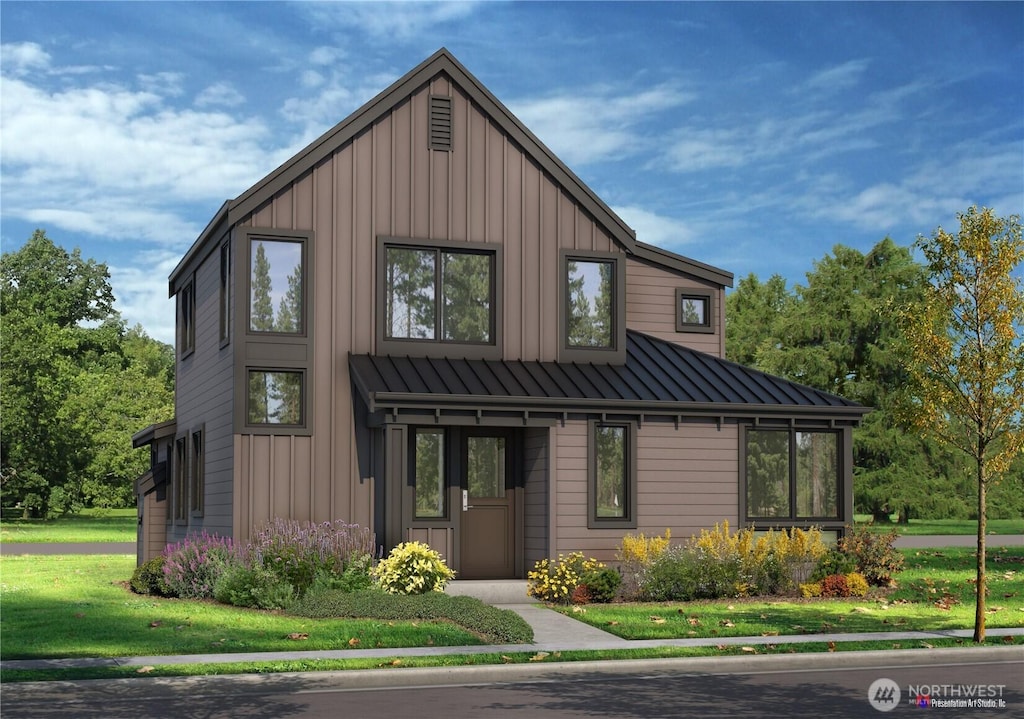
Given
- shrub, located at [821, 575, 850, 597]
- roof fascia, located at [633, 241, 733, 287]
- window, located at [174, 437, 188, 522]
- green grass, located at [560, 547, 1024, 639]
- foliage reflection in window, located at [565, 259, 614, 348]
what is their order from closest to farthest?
1. green grass, located at [560, 547, 1024, 639]
2. shrub, located at [821, 575, 850, 597]
3. foliage reflection in window, located at [565, 259, 614, 348]
4. window, located at [174, 437, 188, 522]
5. roof fascia, located at [633, 241, 733, 287]

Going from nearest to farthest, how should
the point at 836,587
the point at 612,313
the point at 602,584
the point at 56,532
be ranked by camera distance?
the point at 602,584 → the point at 836,587 → the point at 612,313 → the point at 56,532

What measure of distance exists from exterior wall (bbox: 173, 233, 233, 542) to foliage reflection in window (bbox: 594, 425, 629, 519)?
266 inches

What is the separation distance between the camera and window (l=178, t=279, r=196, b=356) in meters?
28.6

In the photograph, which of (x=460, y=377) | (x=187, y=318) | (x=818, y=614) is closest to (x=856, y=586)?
(x=818, y=614)

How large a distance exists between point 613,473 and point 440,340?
418 cm

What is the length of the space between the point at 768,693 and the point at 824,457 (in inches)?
506

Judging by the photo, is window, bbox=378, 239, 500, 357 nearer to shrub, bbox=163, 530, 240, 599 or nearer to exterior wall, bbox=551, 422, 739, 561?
exterior wall, bbox=551, 422, 739, 561

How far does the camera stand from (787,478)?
977 inches

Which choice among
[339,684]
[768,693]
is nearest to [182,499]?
[339,684]

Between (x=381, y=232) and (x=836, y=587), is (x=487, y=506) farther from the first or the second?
(x=836, y=587)

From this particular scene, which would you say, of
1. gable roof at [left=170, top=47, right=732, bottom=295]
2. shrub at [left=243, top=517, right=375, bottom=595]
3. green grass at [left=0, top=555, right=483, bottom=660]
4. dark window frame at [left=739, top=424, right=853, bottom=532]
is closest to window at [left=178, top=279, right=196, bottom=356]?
gable roof at [left=170, top=47, right=732, bottom=295]

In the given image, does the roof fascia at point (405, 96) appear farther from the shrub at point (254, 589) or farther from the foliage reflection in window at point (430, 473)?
the shrub at point (254, 589)

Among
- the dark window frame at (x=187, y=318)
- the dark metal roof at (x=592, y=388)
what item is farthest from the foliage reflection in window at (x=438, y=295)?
the dark window frame at (x=187, y=318)

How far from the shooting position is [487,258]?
2495 centimetres
